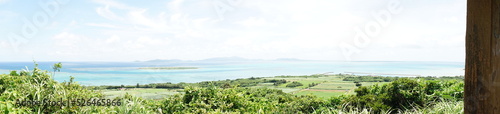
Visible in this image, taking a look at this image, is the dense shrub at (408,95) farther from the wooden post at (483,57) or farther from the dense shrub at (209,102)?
the wooden post at (483,57)

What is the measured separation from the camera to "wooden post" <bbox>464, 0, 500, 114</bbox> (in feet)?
2.78

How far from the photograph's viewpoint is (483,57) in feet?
2.85

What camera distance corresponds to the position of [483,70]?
87 centimetres

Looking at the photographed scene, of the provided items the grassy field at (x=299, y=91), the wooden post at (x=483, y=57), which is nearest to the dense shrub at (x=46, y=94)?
the grassy field at (x=299, y=91)

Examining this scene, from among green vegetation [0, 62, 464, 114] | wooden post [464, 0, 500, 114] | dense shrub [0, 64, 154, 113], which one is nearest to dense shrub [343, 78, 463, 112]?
green vegetation [0, 62, 464, 114]

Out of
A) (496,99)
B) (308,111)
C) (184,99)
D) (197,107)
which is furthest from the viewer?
(308,111)

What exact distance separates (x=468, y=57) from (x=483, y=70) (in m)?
0.08

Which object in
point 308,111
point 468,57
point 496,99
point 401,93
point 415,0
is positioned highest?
point 415,0

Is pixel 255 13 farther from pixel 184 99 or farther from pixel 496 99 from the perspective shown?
pixel 496 99

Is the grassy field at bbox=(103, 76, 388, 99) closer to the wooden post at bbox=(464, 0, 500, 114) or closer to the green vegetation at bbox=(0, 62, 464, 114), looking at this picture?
the green vegetation at bbox=(0, 62, 464, 114)

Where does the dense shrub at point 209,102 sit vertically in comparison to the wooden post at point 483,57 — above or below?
below

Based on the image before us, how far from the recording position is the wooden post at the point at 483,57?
848mm

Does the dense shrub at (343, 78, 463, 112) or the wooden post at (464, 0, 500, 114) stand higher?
the wooden post at (464, 0, 500, 114)

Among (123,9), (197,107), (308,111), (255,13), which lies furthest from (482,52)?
(123,9)
